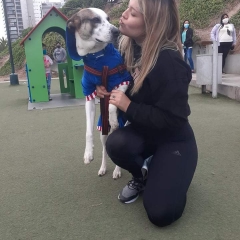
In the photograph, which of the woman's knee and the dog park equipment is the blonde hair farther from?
the dog park equipment

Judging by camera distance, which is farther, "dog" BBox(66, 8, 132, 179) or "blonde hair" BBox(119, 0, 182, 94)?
"dog" BBox(66, 8, 132, 179)

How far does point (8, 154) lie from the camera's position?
11.0 feet

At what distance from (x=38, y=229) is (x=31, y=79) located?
17.1 feet

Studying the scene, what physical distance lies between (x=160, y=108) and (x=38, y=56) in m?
5.27

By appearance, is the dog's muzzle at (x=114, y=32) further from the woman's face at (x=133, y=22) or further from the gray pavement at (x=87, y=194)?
the gray pavement at (x=87, y=194)

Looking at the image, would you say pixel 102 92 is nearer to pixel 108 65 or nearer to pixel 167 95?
pixel 108 65

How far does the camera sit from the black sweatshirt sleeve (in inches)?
72.8

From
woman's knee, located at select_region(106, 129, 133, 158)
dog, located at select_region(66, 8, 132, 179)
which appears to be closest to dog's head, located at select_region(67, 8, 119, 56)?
dog, located at select_region(66, 8, 132, 179)

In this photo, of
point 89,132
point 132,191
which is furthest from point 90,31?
point 132,191

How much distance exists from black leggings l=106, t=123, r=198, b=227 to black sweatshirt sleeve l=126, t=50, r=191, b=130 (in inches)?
7.3

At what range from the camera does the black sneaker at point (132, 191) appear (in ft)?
7.25

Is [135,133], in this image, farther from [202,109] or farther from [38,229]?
[202,109]

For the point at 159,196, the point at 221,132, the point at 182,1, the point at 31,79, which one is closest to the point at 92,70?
the point at 159,196

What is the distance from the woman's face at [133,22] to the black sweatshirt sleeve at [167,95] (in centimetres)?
22
